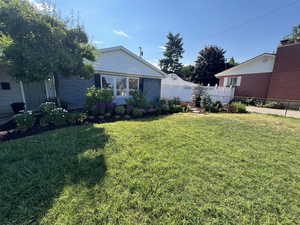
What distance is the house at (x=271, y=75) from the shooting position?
1259cm

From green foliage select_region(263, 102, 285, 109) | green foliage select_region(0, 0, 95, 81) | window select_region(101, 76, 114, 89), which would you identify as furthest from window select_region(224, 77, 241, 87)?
green foliage select_region(0, 0, 95, 81)

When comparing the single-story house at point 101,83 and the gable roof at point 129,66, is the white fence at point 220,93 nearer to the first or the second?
the gable roof at point 129,66

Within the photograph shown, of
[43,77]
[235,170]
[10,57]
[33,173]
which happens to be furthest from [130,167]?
[10,57]

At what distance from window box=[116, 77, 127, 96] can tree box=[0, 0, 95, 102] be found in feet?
14.6

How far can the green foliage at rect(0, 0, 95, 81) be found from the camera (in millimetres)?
4141

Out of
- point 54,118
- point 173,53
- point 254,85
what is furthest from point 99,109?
point 173,53

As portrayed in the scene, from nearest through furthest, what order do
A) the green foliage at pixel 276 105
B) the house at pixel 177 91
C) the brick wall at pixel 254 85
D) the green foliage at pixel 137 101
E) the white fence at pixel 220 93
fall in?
1. the green foliage at pixel 137 101
2. the green foliage at pixel 276 105
3. the white fence at pixel 220 93
4. the house at pixel 177 91
5. the brick wall at pixel 254 85

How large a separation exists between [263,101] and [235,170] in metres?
16.1

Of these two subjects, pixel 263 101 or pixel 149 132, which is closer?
pixel 149 132

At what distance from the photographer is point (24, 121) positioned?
4.21 m

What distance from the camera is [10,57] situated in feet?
13.9

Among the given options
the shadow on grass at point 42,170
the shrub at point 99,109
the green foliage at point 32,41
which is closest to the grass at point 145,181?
the shadow on grass at point 42,170

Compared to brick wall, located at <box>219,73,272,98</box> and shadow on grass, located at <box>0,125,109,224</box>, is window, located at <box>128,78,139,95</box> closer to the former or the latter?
shadow on grass, located at <box>0,125,109,224</box>

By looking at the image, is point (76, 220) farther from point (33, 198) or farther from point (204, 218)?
point (204, 218)
